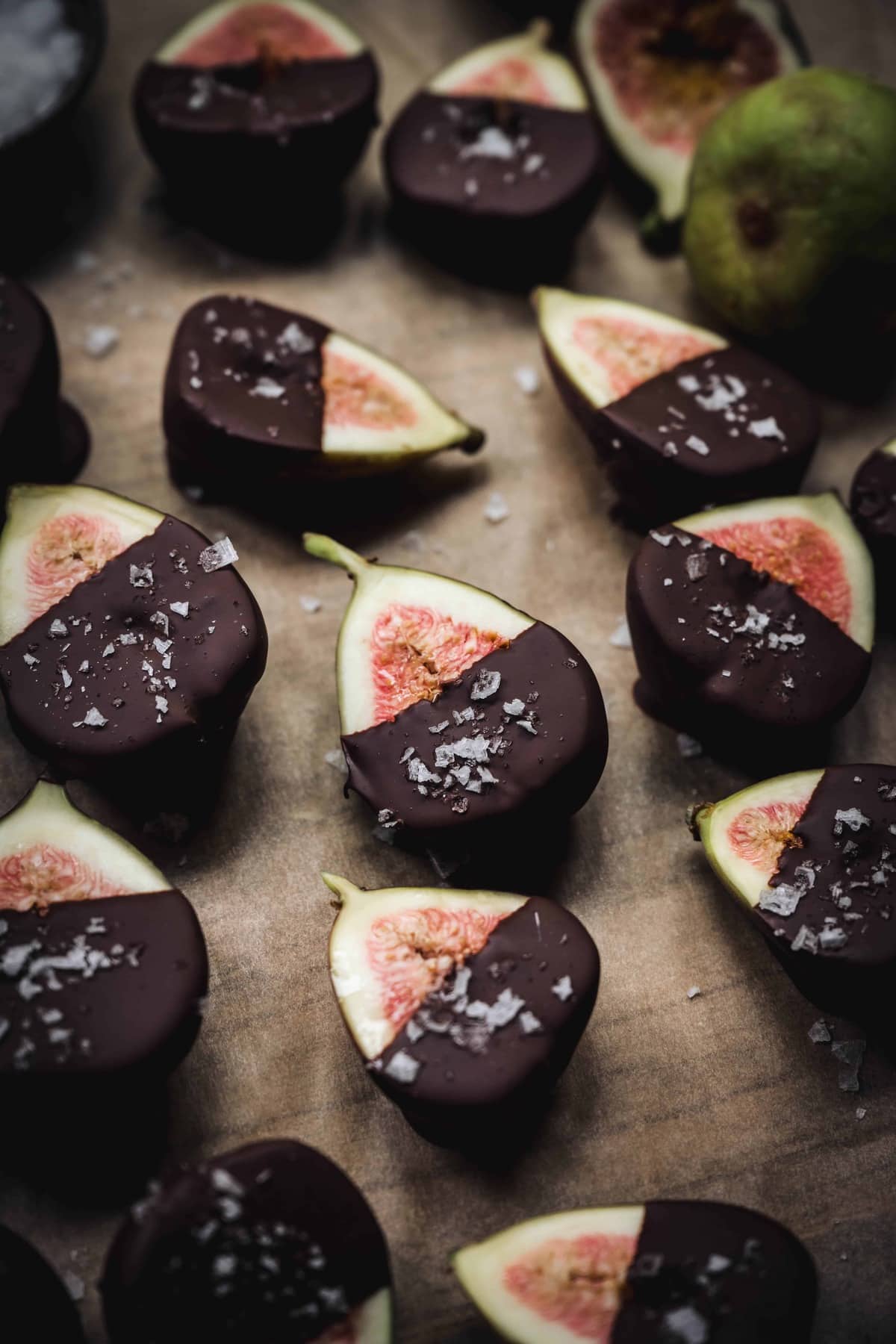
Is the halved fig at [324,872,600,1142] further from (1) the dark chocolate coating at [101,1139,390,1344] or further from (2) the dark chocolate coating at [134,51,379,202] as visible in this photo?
(2) the dark chocolate coating at [134,51,379,202]

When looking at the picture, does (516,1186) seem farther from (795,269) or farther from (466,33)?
(466,33)

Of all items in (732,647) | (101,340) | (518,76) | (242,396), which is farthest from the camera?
(518,76)

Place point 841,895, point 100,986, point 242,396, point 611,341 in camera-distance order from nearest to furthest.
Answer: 1. point 100,986
2. point 841,895
3. point 242,396
4. point 611,341

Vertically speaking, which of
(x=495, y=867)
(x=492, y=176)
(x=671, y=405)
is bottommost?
(x=495, y=867)

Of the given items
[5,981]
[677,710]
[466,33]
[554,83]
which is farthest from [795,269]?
[5,981]

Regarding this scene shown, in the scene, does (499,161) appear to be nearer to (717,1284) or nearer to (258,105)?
(258,105)

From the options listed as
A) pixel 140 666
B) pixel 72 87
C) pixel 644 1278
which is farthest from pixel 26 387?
pixel 644 1278

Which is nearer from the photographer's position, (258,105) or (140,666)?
(140,666)

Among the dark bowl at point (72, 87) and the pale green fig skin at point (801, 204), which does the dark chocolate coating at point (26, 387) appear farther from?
the pale green fig skin at point (801, 204)
